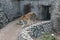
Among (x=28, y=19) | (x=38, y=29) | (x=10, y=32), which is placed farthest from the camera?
(x=28, y=19)

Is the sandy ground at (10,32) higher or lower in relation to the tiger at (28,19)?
lower

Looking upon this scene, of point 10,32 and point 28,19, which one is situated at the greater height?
point 28,19

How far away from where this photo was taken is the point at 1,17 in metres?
14.3

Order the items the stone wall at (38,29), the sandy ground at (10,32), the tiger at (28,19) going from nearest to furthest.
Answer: the stone wall at (38,29), the sandy ground at (10,32), the tiger at (28,19)

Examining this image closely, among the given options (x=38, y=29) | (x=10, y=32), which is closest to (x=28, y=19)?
(x=10, y=32)

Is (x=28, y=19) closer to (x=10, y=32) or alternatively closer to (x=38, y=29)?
(x=10, y=32)

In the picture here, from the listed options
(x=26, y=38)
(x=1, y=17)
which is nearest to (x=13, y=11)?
(x=1, y=17)

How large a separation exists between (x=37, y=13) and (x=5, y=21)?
268cm

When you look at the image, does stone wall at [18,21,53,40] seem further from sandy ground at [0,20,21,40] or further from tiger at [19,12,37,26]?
tiger at [19,12,37,26]

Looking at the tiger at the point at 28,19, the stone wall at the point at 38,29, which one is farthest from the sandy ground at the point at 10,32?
the stone wall at the point at 38,29

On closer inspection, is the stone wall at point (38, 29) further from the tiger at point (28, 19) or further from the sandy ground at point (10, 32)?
the tiger at point (28, 19)

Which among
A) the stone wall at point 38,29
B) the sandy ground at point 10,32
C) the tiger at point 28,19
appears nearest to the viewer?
the stone wall at point 38,29

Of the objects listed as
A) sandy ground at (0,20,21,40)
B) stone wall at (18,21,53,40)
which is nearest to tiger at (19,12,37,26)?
sandy ground at (0,20,21,40)

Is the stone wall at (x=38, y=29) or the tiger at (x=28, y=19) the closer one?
A: the stone wall at (x=38, y=29)
